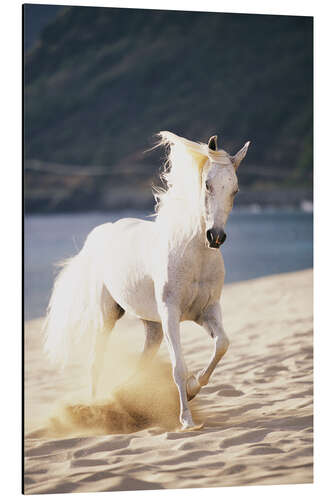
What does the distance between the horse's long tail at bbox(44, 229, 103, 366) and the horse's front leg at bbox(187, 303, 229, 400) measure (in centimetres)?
70

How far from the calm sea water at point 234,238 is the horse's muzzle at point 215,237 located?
178cm

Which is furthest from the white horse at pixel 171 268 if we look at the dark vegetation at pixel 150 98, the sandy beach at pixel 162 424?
the dark vegetation at pixel 150 98

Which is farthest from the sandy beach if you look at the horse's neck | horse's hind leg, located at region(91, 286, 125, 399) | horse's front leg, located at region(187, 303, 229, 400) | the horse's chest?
the horse's neck

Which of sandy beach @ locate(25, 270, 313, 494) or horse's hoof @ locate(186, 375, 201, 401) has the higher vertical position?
horse's hoof @ locate(186, 375, 201, 401)

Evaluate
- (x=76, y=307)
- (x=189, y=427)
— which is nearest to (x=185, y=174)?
(x=76, y=307)

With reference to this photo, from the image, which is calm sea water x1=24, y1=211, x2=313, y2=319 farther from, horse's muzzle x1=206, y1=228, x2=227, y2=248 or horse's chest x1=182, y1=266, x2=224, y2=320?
horse's muzzle x1=206, y1=228, x2=227, y2=248

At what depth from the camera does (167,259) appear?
3.51 m

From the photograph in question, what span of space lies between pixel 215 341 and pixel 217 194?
663 millimetres

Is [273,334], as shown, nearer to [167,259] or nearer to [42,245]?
[42,245]

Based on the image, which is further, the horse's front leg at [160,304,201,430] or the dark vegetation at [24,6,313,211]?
the dark vegetation at [24,6,313,211]

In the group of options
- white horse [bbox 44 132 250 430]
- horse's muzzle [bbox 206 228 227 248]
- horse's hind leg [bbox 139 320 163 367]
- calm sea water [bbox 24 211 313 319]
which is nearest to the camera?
horse's muzzle [bbox 206 228 227 248]

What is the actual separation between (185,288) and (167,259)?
0.51 ft

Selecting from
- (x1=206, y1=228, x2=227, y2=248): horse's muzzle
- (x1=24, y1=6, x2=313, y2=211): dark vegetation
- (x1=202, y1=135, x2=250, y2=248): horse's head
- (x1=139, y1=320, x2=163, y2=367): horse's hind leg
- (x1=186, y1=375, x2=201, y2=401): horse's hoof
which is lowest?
(x1=186, y1=375, x2=201, y2=401): horse's hoof

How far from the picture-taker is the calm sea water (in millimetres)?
5234
